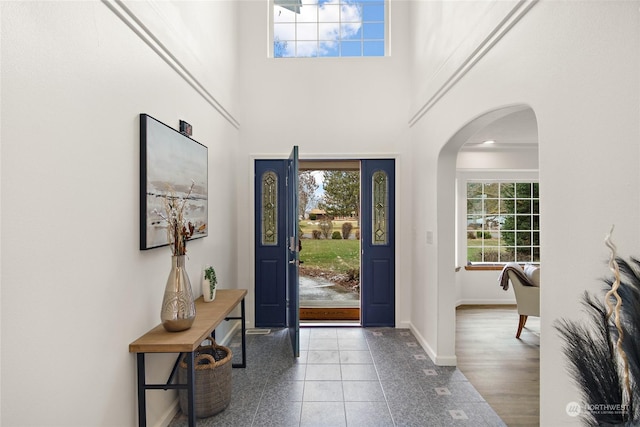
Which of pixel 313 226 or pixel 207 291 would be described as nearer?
pixel 207 291

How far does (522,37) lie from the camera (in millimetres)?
1973

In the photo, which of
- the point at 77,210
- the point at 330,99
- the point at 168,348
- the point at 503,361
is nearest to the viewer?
the point at 77,210

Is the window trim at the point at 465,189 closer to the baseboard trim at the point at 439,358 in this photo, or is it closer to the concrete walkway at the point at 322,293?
the concrete walkway at the point at 322,293

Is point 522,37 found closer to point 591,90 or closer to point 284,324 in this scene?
point 591,90

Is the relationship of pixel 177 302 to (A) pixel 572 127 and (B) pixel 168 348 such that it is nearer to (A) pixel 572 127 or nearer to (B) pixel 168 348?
(B) pixel 168 348

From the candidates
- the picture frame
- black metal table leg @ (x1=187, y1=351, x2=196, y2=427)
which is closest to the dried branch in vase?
the picture frame

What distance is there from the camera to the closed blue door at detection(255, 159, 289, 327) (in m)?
4.57

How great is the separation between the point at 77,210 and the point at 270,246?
3.11 m

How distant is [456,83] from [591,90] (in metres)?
1.56

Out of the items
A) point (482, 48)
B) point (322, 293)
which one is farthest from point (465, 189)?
point (482, 48)

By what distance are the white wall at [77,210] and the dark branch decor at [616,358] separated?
5.93 ft

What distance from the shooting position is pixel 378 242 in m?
4.56

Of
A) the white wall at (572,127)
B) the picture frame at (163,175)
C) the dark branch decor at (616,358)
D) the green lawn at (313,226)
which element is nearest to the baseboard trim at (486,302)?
the green lawn at (313,226)

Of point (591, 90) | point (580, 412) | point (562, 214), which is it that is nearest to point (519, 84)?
point (591, 90)
